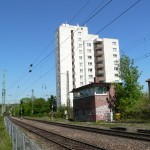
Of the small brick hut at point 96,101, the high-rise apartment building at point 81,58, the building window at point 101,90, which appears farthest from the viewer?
the high-rise apartment building at point 81,58

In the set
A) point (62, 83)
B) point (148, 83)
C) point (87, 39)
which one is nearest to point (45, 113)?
point (62, 83)

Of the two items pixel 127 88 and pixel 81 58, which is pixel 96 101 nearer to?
pixel 127 88

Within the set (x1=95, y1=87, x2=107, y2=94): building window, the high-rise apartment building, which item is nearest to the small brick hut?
(x1=95, y1=87, x2=107, y2=94): building window

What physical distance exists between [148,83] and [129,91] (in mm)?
10002

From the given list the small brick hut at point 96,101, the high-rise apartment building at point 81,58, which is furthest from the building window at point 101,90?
the high-rise apartment building at point 81,58

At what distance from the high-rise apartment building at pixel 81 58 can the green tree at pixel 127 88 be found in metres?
52.7

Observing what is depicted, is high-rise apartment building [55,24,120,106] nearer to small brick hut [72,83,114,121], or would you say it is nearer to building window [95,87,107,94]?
small brick hut [72,83,114,121]

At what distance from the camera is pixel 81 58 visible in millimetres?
125562

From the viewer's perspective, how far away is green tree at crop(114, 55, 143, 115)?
6209 cm

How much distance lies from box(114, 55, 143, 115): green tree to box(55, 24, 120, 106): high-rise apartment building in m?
52.7

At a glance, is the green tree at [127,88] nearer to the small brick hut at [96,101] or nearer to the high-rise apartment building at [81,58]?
the small brick hut at [96,101]

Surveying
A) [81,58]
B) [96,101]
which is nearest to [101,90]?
[96,101]

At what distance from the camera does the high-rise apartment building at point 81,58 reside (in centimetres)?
12169

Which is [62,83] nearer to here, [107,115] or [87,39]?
[87,39]
